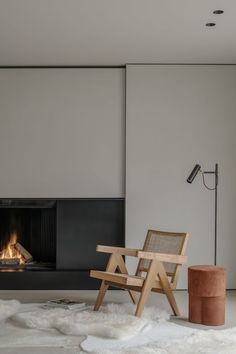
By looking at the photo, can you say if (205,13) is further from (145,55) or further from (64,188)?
(64,188)

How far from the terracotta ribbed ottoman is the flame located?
2.52 meters

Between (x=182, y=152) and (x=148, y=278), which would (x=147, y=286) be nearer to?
(x=148, y=278)

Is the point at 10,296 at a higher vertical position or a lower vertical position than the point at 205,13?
lower

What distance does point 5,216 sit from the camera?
23.1 ft

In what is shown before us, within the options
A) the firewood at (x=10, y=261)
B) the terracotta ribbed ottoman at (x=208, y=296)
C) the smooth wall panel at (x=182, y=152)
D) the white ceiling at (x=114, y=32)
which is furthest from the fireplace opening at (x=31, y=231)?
the terracotta ribbed ottoman at (x=208, y=296)

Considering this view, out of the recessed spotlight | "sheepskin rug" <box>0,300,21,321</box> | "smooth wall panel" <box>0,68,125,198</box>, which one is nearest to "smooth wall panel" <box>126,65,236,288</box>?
"smooth wall panel" <box>0,68,125,198</box>

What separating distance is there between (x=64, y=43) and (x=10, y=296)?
2.68 metres

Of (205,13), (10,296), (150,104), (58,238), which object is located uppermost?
(205,13)

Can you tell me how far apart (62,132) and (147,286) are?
95.6 inches

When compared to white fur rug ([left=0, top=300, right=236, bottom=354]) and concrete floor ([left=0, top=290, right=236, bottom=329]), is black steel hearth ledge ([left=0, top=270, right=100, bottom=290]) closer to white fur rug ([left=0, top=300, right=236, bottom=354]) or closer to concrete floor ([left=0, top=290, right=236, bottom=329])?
concrete floor ([left=0, top=290, right=236, bottom=329])

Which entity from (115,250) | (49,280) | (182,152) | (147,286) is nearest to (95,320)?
(147,286)

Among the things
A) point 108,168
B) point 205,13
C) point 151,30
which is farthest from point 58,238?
point 205,13

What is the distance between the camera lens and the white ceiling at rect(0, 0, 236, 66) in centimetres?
471

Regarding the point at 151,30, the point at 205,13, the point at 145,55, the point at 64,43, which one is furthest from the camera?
the point at 145,55
